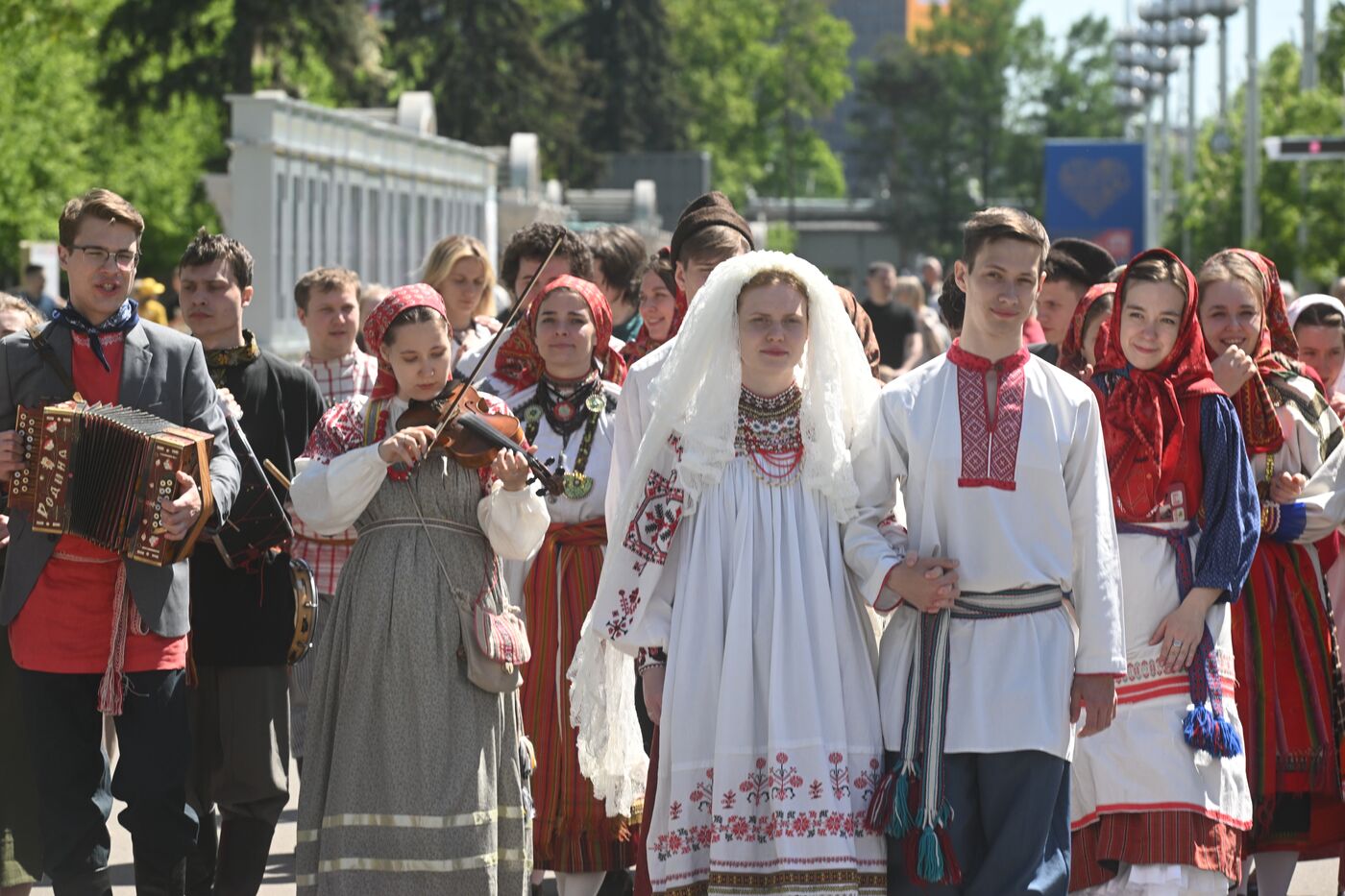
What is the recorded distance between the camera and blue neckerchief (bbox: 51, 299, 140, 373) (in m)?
6.07

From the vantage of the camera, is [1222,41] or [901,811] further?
[1222,41]

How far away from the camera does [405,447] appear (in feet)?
19.2

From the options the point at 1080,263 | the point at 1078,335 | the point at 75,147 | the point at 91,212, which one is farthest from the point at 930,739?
the point at 75,147

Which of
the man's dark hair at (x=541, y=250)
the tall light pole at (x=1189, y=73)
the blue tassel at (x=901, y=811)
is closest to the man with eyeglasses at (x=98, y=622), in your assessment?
the blue tassel at (x=901, y=811)

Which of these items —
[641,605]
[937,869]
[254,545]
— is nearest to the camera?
[937,869]

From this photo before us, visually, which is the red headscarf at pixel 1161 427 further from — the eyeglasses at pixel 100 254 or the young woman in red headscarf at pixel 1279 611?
the eyeglasses at pixel 100 254

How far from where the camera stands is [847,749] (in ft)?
17.7

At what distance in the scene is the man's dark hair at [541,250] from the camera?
8234 mm

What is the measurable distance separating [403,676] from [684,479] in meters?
1.06

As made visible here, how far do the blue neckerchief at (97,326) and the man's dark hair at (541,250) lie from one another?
7.60 ft

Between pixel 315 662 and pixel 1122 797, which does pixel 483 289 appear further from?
pixel 1122 797

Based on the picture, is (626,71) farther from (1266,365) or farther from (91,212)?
(91,212)

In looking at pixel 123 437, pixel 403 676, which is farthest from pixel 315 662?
pixel 123 437

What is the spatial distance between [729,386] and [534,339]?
165 centimetres
